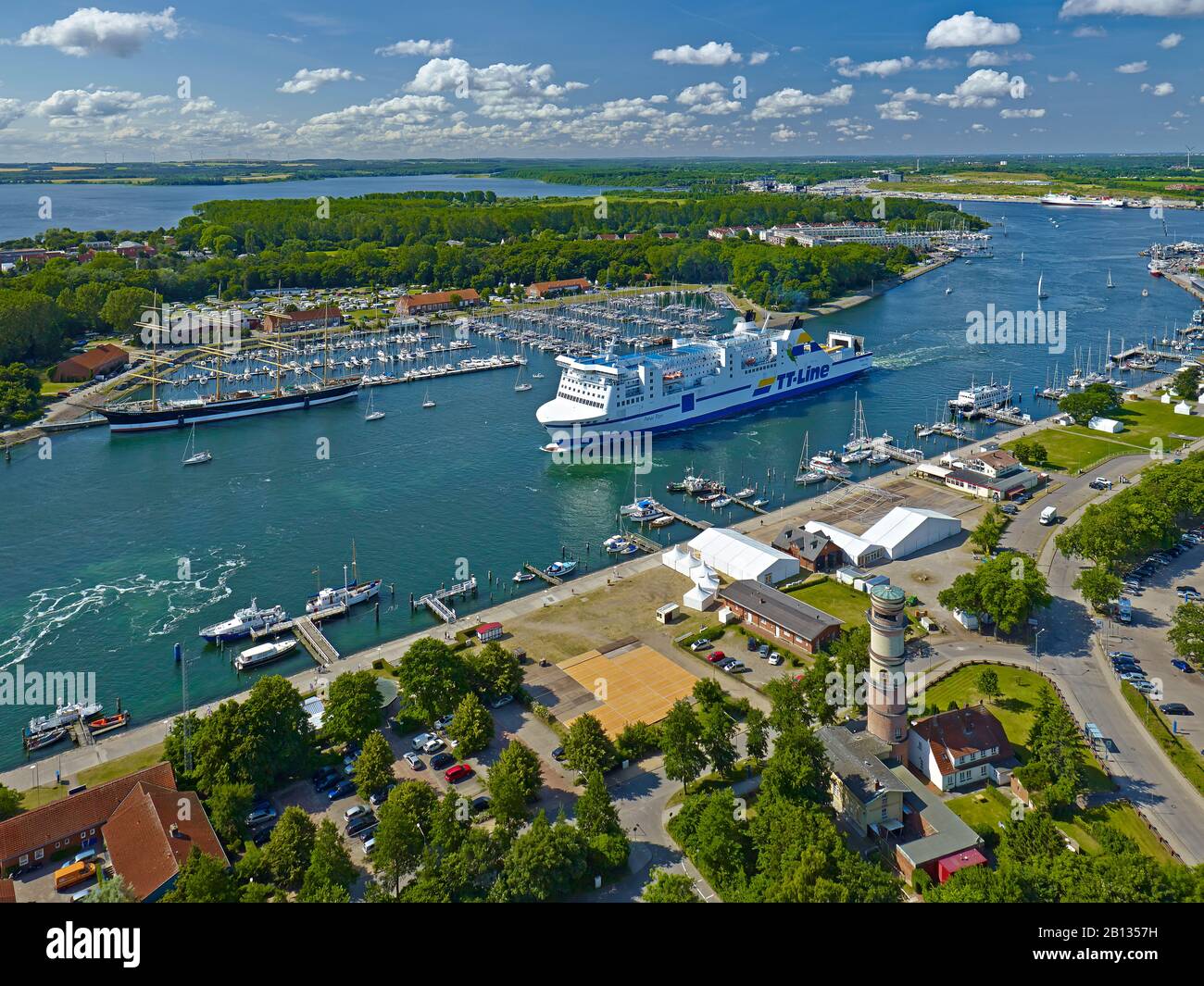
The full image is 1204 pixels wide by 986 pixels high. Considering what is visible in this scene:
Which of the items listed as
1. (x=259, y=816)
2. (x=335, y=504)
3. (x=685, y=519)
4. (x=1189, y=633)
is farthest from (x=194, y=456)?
(x=1189, y=633)

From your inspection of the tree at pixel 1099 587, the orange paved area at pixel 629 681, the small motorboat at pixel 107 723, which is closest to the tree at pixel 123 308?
the small motorboat at pixel 107 723

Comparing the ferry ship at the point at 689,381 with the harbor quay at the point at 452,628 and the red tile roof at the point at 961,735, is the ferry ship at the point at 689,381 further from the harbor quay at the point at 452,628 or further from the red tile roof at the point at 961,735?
the red tile roof at the point at 961,735

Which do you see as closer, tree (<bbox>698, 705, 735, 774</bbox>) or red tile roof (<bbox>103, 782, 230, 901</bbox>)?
red tile roof (<bbox>103, 782, 230, 901</bbox>)

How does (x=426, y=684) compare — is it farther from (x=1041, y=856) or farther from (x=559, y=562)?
(x=1041, y=856)

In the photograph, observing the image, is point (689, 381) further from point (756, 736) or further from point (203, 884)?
point (203, 884)

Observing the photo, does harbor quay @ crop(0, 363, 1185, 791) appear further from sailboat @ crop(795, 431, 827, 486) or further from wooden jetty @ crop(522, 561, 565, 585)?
sailboat @ crop(795, 431, 827, 486)

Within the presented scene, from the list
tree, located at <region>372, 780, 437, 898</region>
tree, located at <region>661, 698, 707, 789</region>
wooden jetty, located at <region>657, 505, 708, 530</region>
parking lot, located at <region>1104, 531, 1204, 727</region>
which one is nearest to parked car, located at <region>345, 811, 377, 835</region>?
tree, located at <region>372, 780, 437, 898</region>
